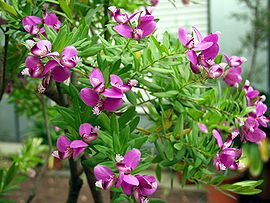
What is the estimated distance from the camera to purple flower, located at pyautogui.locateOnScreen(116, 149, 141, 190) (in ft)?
2.32

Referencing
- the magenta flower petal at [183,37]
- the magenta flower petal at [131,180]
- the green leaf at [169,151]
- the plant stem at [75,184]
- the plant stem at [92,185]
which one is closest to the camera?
the magenta flower petal at [131,180]

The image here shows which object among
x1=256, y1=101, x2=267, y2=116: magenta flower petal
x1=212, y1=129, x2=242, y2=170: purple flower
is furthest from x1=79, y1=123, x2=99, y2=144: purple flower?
x1=256, y1=101, x2=267, y2=116: magenta flower petal

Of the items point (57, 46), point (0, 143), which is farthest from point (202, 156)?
point (0, 143)

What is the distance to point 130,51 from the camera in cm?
84

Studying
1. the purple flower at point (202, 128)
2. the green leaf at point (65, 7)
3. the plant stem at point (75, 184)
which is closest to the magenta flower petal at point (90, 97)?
the green leaf at point (65, 7)

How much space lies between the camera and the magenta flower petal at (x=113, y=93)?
28.4 inches

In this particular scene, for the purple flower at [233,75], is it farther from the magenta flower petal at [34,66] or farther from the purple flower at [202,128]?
the magenta flower petal at [34,66]

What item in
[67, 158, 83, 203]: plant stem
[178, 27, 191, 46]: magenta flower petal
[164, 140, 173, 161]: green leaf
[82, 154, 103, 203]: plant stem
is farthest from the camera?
[67, 158, 83, 203]: plant stem

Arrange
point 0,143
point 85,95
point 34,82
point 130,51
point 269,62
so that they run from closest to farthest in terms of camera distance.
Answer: point 85,95
point 130,51
point 34,82
point 269,62
point 0,143

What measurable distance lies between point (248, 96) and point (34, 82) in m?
0.82

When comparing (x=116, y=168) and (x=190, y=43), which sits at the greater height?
(x=190, y=43)

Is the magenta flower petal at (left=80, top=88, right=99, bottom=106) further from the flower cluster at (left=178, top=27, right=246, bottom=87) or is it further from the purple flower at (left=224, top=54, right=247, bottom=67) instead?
the purple flower at (left=224, top=54, right=247, bottom=67)

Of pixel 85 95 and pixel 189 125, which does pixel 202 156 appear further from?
pixel 85 95

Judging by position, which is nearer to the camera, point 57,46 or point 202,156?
point 57,46
